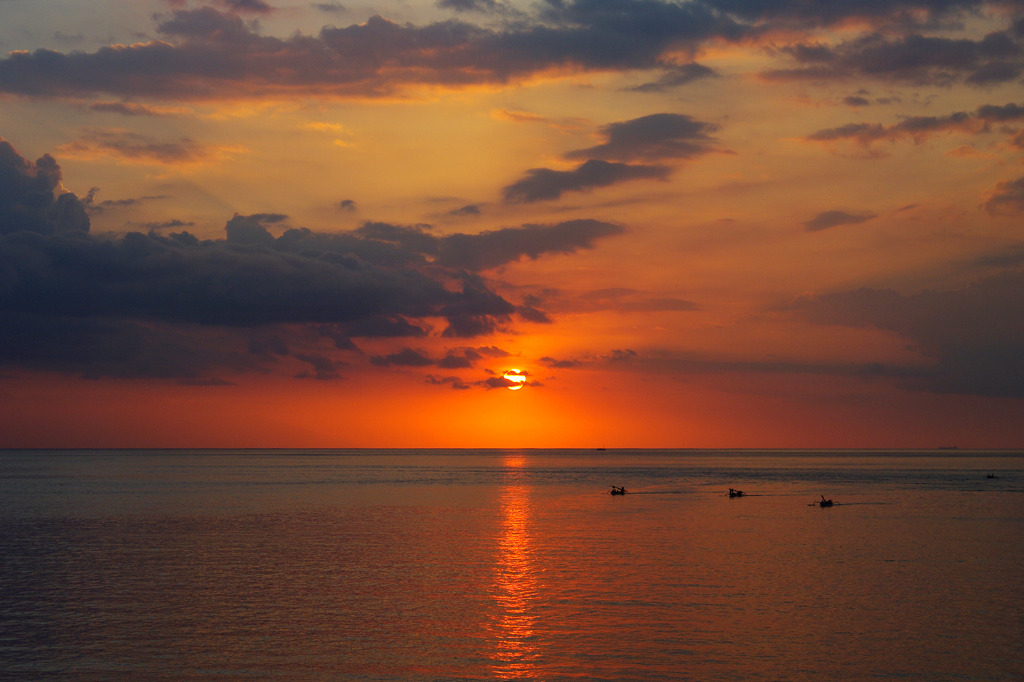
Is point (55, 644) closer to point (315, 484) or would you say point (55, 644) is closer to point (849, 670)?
point (849, 670)

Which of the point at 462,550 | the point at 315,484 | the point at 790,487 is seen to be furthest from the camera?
the point at 315,484

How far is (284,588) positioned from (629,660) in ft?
69.9

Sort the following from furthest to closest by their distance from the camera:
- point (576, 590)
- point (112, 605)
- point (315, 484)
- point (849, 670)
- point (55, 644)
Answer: point (315, 484)
point (576, 590)
point (112, 605)
point (55, 644)
point (849, 670)

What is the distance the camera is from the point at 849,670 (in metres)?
30.1

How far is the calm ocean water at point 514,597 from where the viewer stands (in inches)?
1222

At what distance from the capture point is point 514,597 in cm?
4222

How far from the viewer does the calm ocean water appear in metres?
31.0

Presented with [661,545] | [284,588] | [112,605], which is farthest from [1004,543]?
[112,605]

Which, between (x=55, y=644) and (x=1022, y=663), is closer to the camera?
(x=1022, y=663)

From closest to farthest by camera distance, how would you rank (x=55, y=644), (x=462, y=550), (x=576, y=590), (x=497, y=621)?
1. (x=55, y=644)
2. (x=497, y=621)
3. (x=576, y=590)
4. (x=462, y=550)

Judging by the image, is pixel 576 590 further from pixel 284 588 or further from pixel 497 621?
pixel 284 588

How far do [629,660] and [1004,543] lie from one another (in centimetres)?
4363

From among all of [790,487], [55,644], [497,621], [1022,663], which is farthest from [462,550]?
[790,487]

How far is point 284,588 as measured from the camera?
146ft
